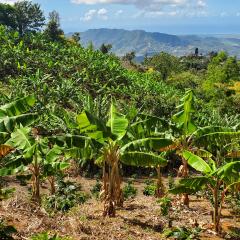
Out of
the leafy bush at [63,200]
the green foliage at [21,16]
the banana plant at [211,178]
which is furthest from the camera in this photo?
the green foliage at [21,16]

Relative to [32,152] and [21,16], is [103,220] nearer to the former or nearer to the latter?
[32,152]

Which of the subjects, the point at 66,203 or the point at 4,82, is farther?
the point at 4,82

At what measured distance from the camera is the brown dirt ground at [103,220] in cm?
981

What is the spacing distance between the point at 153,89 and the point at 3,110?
33115 millimetres

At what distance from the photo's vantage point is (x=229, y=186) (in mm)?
10875

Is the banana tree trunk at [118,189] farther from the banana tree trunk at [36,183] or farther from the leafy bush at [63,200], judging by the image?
the banana tree trunk at [36,183]

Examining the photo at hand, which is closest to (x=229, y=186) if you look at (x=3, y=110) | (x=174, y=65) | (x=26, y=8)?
(x=3, y=110)

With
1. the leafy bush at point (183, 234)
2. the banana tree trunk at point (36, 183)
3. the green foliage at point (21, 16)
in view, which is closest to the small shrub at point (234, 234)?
the leafy bush at point (183, 234)

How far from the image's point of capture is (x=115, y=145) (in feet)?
37.9

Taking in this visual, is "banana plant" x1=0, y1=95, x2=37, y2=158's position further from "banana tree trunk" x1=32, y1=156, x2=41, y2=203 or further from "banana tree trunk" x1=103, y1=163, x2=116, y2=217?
"banana tree trunk" x1=103, y1=163, x2=116, y2=217

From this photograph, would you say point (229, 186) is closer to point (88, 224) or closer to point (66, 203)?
point (88, 224)

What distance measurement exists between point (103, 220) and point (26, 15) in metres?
71.3

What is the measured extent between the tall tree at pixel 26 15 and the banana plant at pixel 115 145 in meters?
67.8

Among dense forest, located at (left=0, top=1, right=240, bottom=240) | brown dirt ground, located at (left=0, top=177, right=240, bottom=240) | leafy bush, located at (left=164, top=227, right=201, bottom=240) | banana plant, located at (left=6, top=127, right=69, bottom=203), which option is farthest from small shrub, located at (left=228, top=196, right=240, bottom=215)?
banana plant, located at (left=6, top=127, right=69, bottom=203)
